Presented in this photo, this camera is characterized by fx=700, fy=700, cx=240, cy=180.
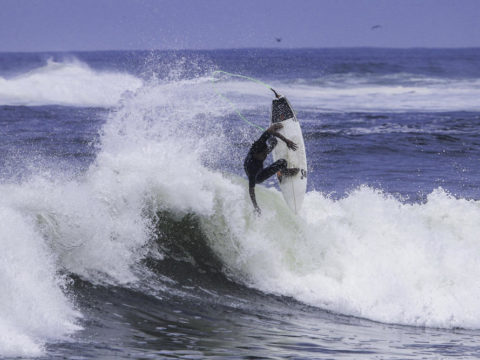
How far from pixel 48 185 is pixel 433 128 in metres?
17.2

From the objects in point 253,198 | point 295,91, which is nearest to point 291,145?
point 253,198

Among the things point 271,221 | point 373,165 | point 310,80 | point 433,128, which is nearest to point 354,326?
point 271,221

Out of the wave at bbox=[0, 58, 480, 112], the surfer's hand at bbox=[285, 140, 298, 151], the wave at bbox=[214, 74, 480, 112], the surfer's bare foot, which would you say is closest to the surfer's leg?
the surfer's hand at bbox=[285, 140, 298, 151]

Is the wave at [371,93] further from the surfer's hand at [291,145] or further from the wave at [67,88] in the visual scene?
the surfer's hand at [291,145]

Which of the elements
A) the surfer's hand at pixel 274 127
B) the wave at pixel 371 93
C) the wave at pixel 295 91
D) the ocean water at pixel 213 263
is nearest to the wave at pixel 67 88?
the wave at pixel 295 91

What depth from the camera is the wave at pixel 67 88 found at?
33219 millimetres

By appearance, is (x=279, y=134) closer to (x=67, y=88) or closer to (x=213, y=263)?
(x=213, y=263)

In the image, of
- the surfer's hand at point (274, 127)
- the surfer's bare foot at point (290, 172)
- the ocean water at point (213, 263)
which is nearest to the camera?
the ocean water at point (213, 263)

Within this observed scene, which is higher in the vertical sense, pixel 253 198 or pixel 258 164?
pixel 258 164

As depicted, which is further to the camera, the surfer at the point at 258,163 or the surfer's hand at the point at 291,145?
the surfer's hand at the point at 291,145

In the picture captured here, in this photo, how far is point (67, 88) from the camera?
3641 centimetres

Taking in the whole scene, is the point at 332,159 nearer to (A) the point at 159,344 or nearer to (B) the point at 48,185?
(B) the point at 48,185

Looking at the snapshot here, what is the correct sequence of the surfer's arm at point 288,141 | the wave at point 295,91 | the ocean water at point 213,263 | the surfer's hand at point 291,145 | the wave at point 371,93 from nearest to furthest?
1. the ocean water at point 213,263
2. the surfer's arm at point 288,141
3. the surfer's hand at point 291,145
4. the wave at point 371,93
5. the wave at point 295,91

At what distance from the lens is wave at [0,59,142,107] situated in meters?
33.2
